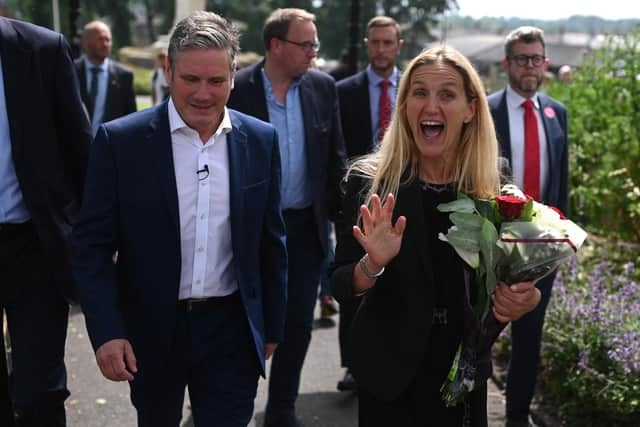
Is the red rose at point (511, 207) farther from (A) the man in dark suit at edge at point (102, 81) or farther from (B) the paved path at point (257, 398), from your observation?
(A) the man in dark suit at edge at point (102, 81)

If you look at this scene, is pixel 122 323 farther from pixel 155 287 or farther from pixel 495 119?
pixel 495 119

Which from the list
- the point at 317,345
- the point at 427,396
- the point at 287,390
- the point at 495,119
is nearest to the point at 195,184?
the point at 427,396

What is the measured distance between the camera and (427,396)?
3.01m

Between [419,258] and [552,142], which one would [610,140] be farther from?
[419,258]

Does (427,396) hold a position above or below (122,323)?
below

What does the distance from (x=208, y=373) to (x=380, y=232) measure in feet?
3.29

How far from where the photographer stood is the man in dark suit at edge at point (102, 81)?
26.8 ft

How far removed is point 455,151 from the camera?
10.4ft

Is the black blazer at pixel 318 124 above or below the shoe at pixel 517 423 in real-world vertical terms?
above

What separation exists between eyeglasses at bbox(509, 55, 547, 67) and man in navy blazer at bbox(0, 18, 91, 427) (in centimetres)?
274

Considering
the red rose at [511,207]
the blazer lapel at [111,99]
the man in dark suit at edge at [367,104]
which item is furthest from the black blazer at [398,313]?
the blazer lapel at [111,99]

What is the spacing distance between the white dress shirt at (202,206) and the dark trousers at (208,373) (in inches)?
4.6

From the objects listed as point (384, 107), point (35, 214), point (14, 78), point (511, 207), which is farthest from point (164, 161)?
point (384, 107)

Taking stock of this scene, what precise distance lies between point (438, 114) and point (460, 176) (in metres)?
0.25
